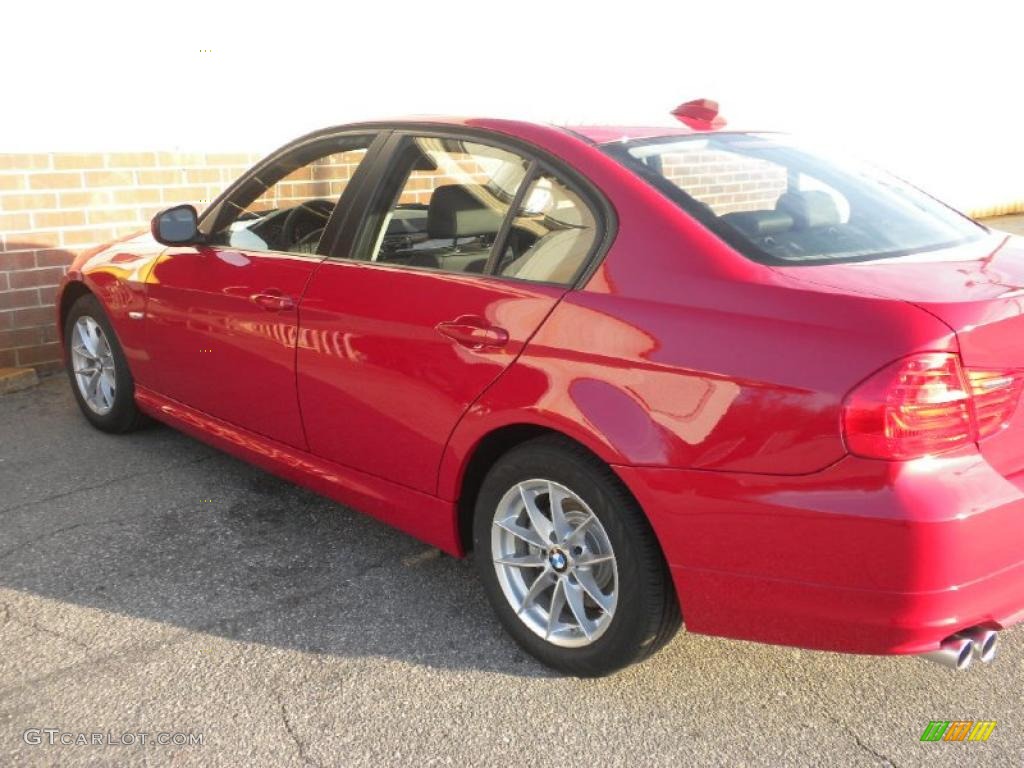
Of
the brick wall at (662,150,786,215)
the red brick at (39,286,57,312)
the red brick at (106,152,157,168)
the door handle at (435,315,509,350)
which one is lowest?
the red brick at (39,286,57,312)

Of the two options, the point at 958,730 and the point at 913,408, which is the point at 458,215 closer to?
the point at 913,408

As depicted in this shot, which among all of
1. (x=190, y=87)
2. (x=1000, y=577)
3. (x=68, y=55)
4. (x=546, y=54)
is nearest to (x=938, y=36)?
(x=546, y=54)

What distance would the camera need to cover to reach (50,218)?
6348 mm

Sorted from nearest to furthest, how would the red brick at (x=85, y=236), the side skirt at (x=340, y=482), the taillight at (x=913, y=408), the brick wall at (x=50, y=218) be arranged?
the taillight at (x=913, y=408), the side skirt at (x=340, y=482), the brick wall at (x=50, y=218), the red brick at (x=85, y=236)

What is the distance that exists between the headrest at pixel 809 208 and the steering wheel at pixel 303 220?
159 centimetres

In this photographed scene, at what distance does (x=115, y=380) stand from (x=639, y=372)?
3.18 metres

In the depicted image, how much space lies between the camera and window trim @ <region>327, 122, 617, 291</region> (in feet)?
9.76

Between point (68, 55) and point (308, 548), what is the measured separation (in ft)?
13.0

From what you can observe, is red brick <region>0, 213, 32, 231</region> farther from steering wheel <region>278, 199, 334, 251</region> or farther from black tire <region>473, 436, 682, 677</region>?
black tire <region>473, 436, 682, 677</region>

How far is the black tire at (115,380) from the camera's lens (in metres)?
5.00

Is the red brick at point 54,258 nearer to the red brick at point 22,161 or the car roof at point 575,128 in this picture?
the red brick at point 22,161

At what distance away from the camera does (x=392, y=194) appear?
369 cm

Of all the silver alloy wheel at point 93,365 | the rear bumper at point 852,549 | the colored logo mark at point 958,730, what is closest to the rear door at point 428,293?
the rear bumper at point 852,549

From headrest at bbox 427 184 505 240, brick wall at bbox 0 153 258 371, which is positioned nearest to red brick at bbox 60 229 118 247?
brick wall at bbox 0 153 258 371
